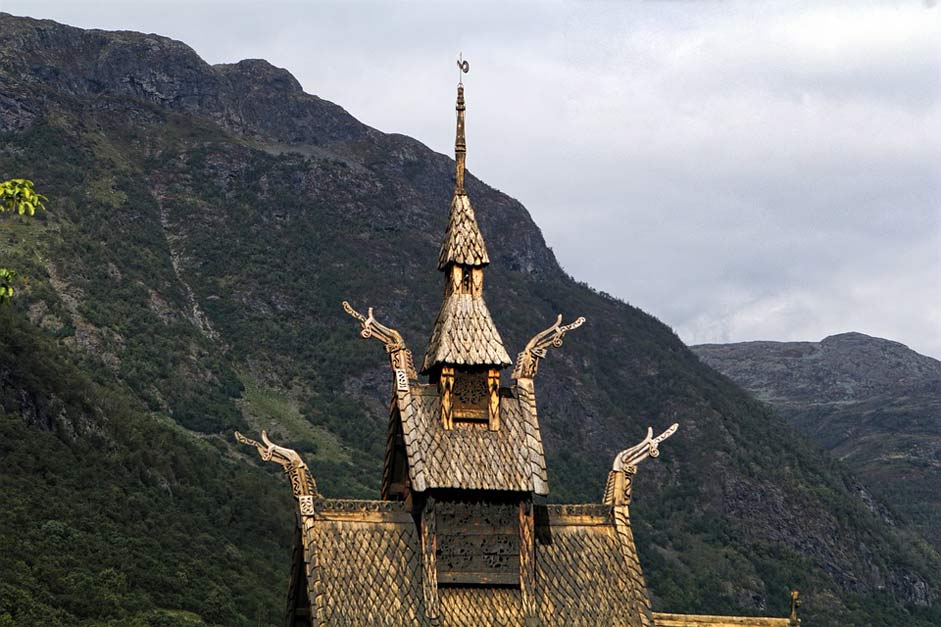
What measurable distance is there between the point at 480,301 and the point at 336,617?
692 cm

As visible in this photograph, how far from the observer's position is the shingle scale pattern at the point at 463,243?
30.4 meters

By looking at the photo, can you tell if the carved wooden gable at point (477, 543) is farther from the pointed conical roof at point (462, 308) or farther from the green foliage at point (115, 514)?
the green foliage at point (115, 514)

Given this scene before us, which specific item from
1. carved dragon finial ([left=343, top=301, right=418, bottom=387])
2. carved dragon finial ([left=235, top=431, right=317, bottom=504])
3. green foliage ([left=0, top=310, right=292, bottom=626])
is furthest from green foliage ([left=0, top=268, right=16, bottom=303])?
green foliage ([left=0, top=310, right=292, bottom=626])

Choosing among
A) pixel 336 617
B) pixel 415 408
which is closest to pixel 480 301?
pixel 415 408

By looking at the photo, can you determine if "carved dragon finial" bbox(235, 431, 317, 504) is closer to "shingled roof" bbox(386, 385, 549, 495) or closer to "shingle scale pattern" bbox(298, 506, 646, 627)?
"shingle scale pattern" bbox(298, 506, 646, 627)

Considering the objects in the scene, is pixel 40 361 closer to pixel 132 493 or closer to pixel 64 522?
pixel 132 493

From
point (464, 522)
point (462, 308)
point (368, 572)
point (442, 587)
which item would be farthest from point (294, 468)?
point (462, 308)

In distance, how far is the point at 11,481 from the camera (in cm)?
12144

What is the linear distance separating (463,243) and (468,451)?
4161 mm

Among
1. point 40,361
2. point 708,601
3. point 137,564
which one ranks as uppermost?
point 40,361

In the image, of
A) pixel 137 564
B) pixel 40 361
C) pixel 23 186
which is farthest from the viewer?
pixel 40 361

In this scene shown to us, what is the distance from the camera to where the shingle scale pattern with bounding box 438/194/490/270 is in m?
30.4

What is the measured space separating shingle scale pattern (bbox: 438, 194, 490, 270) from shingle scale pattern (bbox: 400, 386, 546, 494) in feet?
8.89

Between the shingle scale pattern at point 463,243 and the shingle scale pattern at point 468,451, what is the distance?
2708 millimetres
